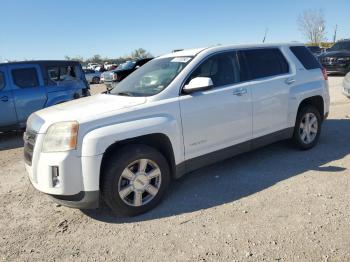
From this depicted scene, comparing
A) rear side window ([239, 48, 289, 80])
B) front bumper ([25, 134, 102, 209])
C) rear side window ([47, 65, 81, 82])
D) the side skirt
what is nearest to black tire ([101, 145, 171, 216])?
front bumper ([25, 134, 102, 209])

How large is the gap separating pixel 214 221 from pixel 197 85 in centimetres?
154

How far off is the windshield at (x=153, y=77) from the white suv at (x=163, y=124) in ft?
0.06

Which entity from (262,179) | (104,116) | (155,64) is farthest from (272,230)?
(155,64)

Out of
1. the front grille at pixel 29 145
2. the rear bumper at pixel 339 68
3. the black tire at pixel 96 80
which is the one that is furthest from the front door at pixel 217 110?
the black tire at pixel 96 80

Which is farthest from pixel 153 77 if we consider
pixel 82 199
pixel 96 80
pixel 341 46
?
pixel 96 80

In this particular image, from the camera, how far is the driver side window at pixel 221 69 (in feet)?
14.6

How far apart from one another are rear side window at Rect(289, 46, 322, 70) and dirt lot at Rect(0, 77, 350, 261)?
62.1 inches

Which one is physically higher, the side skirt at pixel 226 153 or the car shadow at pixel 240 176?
the side skirt at pixel 226 153

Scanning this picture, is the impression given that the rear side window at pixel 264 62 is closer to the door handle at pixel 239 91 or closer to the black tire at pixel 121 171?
the door handle at pixel 239 91

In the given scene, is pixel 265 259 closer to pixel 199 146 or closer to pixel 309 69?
pixel 199 146

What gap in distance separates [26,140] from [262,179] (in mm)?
2982

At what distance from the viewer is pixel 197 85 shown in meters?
4.05

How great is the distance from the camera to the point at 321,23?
6888 cm

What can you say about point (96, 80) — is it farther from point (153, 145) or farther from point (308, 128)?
point (153, 145)
